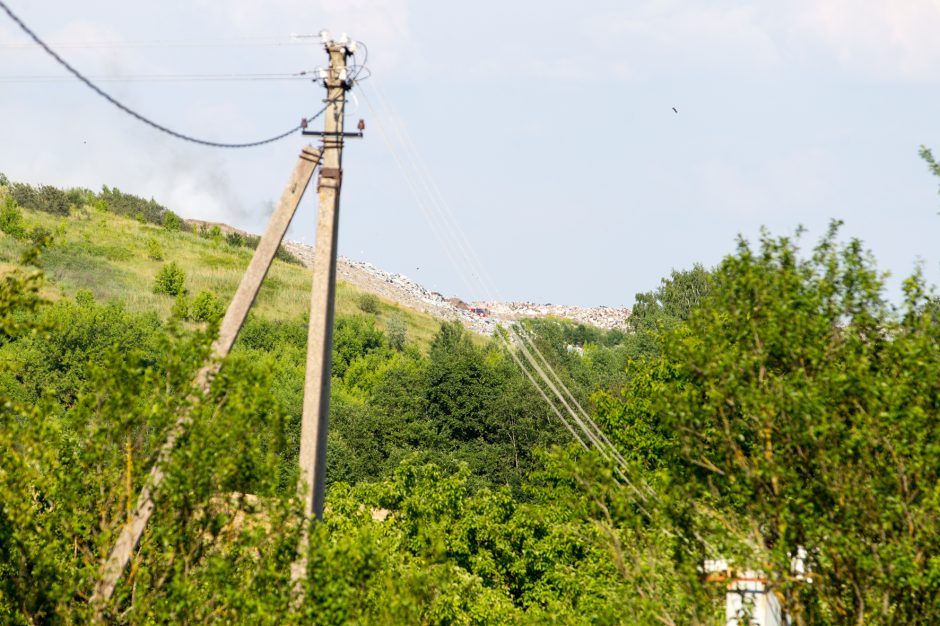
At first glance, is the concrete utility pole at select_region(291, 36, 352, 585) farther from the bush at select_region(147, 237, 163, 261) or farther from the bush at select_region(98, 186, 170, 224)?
the bush at select_region(98, 186, 170, 224)

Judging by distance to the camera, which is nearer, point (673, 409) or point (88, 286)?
point (673, 409)

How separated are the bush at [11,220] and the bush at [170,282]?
15.8 m

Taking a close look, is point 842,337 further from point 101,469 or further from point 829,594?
point 101,469

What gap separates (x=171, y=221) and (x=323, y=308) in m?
164

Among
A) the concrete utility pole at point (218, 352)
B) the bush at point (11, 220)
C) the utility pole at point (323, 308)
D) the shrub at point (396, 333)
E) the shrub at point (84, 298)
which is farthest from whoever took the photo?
the shrub at point (396, 333)

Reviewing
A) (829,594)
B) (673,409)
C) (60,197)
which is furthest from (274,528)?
(60,197)

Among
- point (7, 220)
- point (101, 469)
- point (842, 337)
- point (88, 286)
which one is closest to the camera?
point (101, 469)

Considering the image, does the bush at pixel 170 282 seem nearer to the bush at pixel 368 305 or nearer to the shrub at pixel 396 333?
the shrub at pixel 396 333

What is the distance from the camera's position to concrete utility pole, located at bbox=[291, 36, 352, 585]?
1302 cm

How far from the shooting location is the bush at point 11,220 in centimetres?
12506

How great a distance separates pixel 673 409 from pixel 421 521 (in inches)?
740

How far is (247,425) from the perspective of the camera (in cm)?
1273

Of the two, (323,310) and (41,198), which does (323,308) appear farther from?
(41,198)

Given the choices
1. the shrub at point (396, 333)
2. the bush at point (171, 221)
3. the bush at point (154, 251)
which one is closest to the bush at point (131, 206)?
the bush at point (171, 221)
